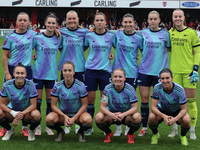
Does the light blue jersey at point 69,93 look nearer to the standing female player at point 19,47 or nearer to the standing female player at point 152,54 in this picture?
the standing female player at point 19,47

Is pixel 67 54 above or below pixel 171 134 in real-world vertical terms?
above

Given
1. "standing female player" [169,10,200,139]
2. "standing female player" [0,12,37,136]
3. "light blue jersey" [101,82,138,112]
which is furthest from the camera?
"standing female player" [0,12,37,136]

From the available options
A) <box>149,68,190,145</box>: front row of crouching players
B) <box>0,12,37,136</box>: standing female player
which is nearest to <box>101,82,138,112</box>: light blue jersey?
<box>149,68,190,145</box>: front row of crouching players

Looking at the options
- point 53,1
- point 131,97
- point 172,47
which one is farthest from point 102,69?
point 53,1

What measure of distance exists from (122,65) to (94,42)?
0.57m

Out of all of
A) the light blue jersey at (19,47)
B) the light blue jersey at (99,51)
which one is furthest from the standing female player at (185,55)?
the light blue jersey at (19,47)

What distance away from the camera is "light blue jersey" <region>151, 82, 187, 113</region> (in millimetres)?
4939

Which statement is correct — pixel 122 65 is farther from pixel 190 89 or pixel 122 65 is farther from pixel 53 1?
pixel 53 1

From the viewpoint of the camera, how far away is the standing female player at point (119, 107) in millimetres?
4957

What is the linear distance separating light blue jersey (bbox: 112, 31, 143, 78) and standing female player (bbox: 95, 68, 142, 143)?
541 millimetres

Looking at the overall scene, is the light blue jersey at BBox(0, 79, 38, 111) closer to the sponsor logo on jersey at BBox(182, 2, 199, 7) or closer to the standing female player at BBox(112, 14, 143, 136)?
the standing female player at BBox(112, 14, 143, 136)

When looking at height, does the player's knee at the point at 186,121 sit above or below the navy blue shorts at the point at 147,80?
below

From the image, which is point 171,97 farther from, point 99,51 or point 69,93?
point 69,93

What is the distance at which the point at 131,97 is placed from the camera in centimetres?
506
